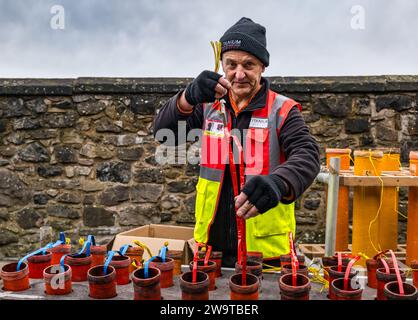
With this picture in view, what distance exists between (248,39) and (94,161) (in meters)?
2.86

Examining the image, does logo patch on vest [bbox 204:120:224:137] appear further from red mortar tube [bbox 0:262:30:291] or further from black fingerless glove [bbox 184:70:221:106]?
red mortar tube [bbox 0:262:30:291]

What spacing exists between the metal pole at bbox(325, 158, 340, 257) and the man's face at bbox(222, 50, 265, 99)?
778 millimetres

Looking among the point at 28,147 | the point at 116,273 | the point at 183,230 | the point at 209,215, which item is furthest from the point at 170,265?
the point at 28,147

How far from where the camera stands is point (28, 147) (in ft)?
14.7

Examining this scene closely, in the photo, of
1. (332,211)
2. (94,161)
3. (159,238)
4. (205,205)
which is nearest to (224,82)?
(205,205)

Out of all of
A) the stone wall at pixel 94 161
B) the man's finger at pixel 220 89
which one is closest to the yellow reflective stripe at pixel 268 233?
the man's finger at pixel 220 89

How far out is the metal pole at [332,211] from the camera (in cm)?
244

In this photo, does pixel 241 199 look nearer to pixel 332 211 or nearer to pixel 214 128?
pixel 214 128

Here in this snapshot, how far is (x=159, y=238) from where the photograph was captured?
2982 millimetres

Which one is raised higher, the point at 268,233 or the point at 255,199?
the point at 255,199

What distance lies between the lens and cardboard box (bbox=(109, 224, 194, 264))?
8.87 ft

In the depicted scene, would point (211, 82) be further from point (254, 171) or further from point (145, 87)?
point (145, 87)

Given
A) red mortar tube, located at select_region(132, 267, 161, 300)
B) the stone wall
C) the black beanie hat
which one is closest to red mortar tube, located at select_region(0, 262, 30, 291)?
red mortar tube, located at select_region(132, 267, 161, 300)

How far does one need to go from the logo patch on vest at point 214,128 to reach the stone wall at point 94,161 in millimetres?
2274
